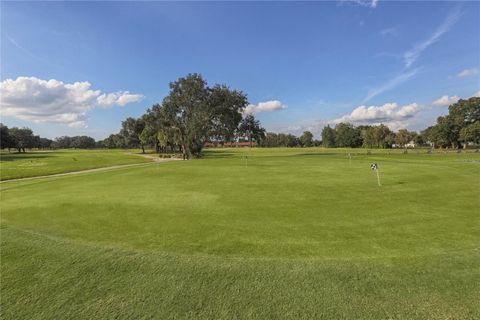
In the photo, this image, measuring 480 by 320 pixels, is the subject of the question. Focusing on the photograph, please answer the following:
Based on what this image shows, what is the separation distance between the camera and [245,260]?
5.30m

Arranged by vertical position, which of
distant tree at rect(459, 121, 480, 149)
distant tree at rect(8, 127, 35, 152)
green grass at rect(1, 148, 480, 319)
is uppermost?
distant tree at rect(8, 127, 35, 152)

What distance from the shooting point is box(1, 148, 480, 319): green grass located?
153 inches

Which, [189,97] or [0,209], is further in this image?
[189,97]

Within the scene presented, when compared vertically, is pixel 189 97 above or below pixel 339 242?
above

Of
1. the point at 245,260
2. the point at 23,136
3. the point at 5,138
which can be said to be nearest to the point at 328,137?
the point at 5,138

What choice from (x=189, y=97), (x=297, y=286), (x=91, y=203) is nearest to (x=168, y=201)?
(x=91, y=203)

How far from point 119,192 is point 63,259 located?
8107 millimetres

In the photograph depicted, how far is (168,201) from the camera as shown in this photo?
35.9 ft

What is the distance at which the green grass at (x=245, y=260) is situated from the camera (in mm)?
3891

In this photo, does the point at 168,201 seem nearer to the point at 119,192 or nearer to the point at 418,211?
the point at 119,192

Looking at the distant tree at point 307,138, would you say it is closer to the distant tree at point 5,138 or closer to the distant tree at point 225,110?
the distant tree at point 225,110

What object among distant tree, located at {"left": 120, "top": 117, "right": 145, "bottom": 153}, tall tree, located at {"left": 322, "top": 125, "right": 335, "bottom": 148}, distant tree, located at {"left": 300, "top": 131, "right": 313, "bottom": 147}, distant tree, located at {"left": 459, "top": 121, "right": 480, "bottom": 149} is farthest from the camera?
distant tree, located at {"left": 300, "top": 131, "right": 313, "bottom": 147}

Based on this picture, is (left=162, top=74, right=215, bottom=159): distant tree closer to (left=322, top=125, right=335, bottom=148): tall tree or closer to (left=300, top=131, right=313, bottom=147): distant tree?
(left=322, top=125, right=335, bottom=148): tall tree

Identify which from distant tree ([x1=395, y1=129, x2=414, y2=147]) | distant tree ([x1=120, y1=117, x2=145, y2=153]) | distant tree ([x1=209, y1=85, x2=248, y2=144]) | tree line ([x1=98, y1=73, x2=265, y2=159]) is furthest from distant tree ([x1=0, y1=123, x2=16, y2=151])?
distant tree ([x1=395, y1=129, x2=414, y2=147])
